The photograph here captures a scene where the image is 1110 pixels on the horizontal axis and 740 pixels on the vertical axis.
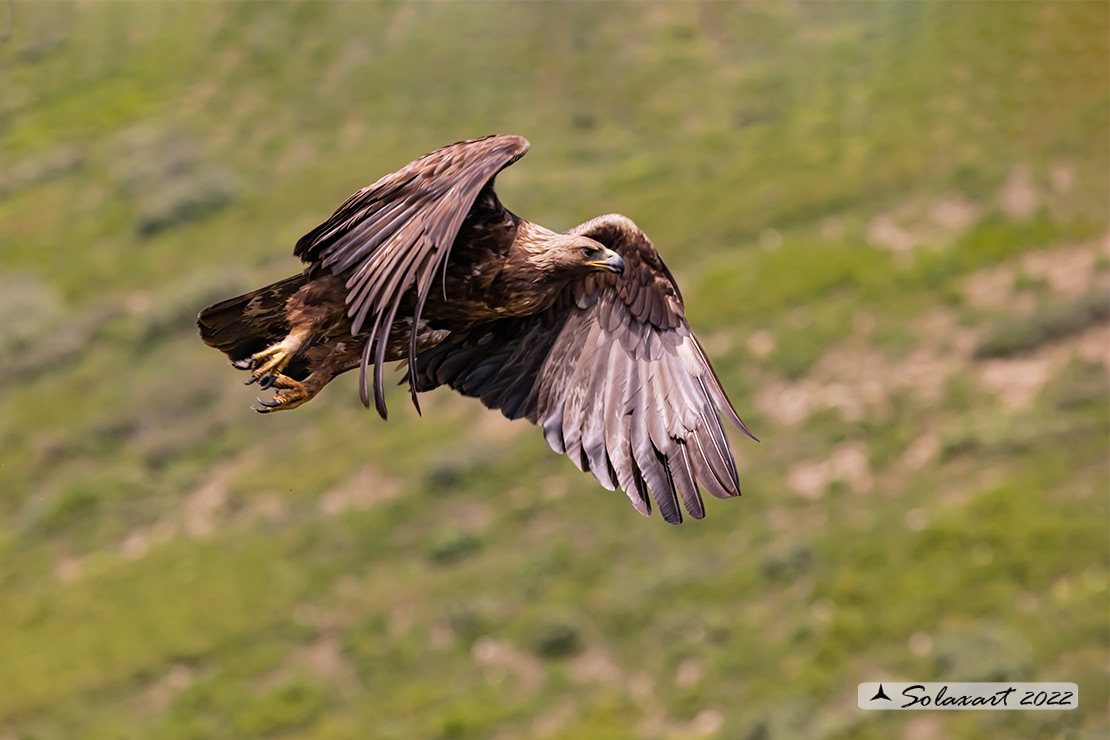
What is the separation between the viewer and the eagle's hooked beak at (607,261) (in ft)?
29.3

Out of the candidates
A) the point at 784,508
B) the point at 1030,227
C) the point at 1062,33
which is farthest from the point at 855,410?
the point at 1062,33

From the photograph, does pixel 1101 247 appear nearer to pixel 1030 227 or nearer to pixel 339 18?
pixel 1030 227

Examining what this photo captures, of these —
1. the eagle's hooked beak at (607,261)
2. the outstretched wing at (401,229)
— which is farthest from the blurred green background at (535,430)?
the outstretched wing at (401,229)

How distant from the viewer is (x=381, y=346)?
24.3 ft

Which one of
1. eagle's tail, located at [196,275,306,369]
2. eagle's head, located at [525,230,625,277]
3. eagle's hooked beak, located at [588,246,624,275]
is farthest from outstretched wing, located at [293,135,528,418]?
eagle's hooked beak, located at [588,246,624,275]

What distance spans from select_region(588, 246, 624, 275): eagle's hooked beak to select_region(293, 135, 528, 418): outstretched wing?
98 cm

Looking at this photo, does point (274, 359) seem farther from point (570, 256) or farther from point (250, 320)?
point (570, 256)

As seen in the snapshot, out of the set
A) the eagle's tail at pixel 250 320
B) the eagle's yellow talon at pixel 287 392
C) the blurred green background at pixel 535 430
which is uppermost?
the blurred green background at pixel 535 430

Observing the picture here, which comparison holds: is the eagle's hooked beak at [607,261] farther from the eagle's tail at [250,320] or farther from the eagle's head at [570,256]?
the eagle's tail at [250,320]

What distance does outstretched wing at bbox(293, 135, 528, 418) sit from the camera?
759 centimetres

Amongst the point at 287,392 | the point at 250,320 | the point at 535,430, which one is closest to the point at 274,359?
the point at 287,392

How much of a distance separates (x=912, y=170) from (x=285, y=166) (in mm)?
15086

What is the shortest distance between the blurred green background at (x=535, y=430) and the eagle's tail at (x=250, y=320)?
15.9 meters

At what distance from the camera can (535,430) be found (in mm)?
28156
